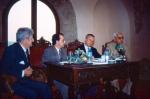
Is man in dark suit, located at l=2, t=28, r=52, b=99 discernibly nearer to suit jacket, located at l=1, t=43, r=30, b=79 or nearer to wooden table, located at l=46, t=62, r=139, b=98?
suit jacket, located at l=1, t=43, r=30, b=79

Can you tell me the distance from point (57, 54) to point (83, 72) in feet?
3.70

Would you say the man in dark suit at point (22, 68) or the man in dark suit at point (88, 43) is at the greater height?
the man in dark suit at point (88, 43)

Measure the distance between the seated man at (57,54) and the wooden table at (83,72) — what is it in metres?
0.27

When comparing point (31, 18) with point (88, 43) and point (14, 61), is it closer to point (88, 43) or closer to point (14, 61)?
point (88, 43)

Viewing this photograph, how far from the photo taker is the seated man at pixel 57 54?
512cm

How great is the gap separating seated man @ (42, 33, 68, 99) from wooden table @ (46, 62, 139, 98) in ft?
0.88

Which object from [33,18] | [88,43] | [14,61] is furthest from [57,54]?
[33,18]

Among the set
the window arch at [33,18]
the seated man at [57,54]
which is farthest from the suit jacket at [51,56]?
the window arch at [33,18]

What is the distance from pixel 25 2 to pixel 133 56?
348cm

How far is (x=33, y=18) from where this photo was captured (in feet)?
25.0

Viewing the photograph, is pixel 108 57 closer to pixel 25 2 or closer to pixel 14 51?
pixel 14 51

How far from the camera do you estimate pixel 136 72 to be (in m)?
5.48

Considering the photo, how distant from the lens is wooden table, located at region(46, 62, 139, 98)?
4.25 metres

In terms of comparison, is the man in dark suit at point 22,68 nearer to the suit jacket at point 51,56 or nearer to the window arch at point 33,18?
the suit jacket at point 51,56
